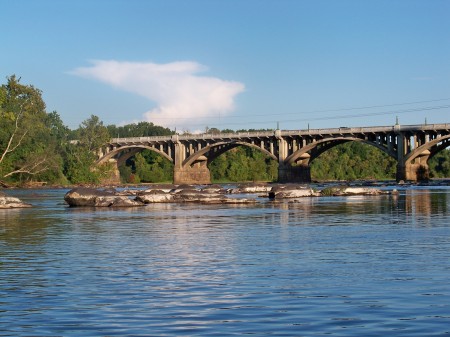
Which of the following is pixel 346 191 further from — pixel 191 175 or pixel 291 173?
pixel 191 175

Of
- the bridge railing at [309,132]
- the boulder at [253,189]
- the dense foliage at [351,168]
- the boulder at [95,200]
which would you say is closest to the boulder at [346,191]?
the boulder at [253,189]

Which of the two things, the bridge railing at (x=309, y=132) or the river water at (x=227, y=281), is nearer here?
the river water at (x=227, y=281)

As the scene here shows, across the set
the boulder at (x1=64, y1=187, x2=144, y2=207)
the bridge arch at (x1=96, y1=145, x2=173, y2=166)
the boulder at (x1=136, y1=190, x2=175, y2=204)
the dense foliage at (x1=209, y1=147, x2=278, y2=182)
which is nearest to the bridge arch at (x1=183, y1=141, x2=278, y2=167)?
the bridge arch at (x1=96, y1=145, x2=173, y2=166)

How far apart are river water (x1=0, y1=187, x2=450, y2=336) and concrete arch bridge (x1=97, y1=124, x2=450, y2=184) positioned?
294 feet

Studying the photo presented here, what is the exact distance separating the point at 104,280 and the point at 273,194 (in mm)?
52375

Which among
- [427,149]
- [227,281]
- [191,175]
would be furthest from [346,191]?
[191,175]

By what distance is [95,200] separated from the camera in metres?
57.9

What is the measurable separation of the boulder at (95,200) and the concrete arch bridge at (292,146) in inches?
2772

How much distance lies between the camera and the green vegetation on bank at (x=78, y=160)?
4476 inches

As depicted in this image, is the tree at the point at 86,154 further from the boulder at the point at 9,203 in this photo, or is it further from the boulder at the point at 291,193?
the boulder at the point at 9,203

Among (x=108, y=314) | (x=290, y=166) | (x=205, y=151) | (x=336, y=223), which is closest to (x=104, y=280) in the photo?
(x=108, y=314)

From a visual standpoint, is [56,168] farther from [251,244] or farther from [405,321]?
[405,321]

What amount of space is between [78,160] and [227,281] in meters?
124

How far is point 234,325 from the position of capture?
534 inches
